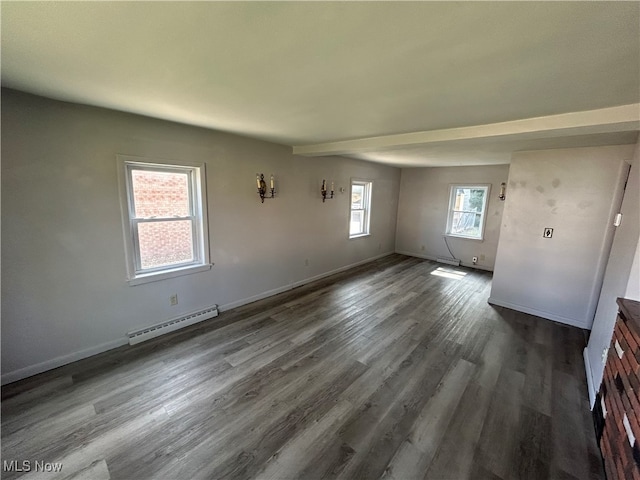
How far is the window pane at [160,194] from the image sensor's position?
8.92 ft

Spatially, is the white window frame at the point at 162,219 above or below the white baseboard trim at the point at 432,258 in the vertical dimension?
above

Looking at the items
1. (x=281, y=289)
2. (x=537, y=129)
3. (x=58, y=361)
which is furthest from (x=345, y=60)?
(x=281, y=289)

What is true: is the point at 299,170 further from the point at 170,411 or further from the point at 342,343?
the point at 170,411

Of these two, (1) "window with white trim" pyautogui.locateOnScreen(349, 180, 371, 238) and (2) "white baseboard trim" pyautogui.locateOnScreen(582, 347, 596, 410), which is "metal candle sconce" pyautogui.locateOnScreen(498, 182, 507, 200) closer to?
(1) "window with white trim" pyautogui.locateOnScreen(349, 180, 371, 238)

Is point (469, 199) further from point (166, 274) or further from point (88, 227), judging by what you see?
point (88, 227)

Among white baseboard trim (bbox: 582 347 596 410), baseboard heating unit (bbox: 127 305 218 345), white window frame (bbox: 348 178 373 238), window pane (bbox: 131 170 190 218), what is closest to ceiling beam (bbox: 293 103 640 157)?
white baseboard trim (bbox: 582 347 596 410)

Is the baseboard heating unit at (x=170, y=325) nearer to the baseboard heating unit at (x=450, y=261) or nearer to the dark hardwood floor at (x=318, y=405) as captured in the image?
the dark hardwood floor at (x=318, y=405)

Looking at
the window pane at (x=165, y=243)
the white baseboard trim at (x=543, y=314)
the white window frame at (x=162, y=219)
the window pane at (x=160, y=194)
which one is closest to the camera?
the white window frame at (x=162, y=219)

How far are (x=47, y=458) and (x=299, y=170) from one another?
3.83 metres

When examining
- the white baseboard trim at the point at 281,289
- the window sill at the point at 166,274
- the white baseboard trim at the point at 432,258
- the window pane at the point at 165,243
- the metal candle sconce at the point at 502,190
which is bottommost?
the white baseboard trim at the point at 281,289

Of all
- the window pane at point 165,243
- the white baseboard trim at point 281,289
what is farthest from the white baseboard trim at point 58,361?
the white baseboard trim at point 281,289

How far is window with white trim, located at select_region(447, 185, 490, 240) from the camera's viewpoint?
5711mm

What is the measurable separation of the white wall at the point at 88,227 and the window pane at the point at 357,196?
7.25ft

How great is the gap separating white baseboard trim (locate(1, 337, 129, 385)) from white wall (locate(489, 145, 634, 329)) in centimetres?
498
